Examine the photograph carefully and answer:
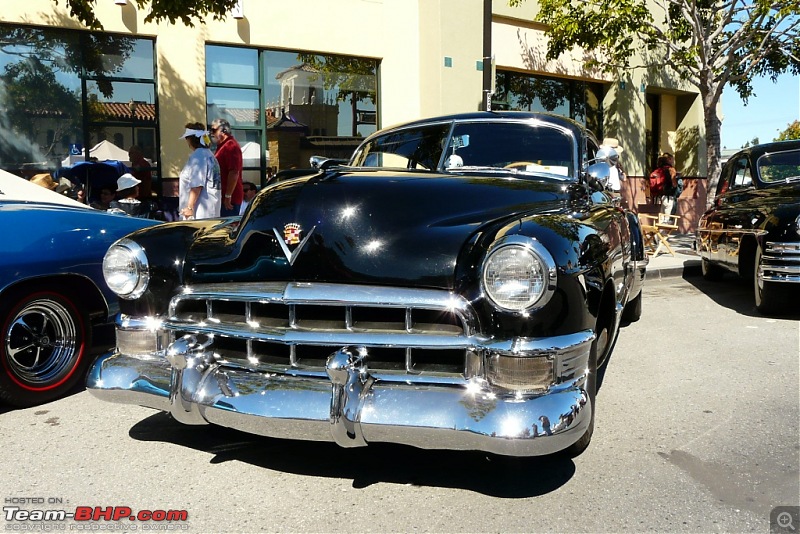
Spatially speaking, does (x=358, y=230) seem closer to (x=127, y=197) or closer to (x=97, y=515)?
(x=97, y=515)

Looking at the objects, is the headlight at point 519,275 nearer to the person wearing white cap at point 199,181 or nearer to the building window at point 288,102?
the person wearing white cap at point 199,181

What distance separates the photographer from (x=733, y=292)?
812 centimetres

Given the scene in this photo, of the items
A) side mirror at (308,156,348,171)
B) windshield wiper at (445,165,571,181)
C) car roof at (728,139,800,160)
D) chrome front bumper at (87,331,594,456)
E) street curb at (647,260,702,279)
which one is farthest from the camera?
street curb at (647,260,702,279)

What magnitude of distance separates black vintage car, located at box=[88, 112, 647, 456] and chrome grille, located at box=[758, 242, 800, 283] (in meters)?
3.31

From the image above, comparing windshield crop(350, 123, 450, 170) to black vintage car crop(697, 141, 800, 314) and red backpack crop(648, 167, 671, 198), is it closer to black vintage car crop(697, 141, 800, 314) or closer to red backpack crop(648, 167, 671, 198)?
black vintage car crop(697, 141, 800, 314)

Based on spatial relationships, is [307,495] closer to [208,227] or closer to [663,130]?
[208,227]

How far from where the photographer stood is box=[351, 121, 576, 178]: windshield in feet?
12.9

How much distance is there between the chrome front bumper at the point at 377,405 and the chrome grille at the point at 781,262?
4.10 metres

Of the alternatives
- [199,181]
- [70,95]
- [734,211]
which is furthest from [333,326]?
[70,95]

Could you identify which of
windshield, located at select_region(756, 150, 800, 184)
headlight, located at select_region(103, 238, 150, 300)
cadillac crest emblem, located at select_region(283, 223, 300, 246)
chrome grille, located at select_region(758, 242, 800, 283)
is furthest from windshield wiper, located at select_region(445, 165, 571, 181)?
windshield, located at select_region(756, 150, 800, 184)

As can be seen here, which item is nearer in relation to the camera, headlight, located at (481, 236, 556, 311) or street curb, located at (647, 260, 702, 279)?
headlight, located at (481, 236, 556, 311)

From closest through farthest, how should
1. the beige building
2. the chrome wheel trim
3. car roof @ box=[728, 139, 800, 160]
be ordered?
the chrome wheel trim → car roof @ box=[728, 139, 800, 160] → the beige building

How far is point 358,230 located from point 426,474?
1098mm

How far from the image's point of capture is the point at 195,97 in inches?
396
